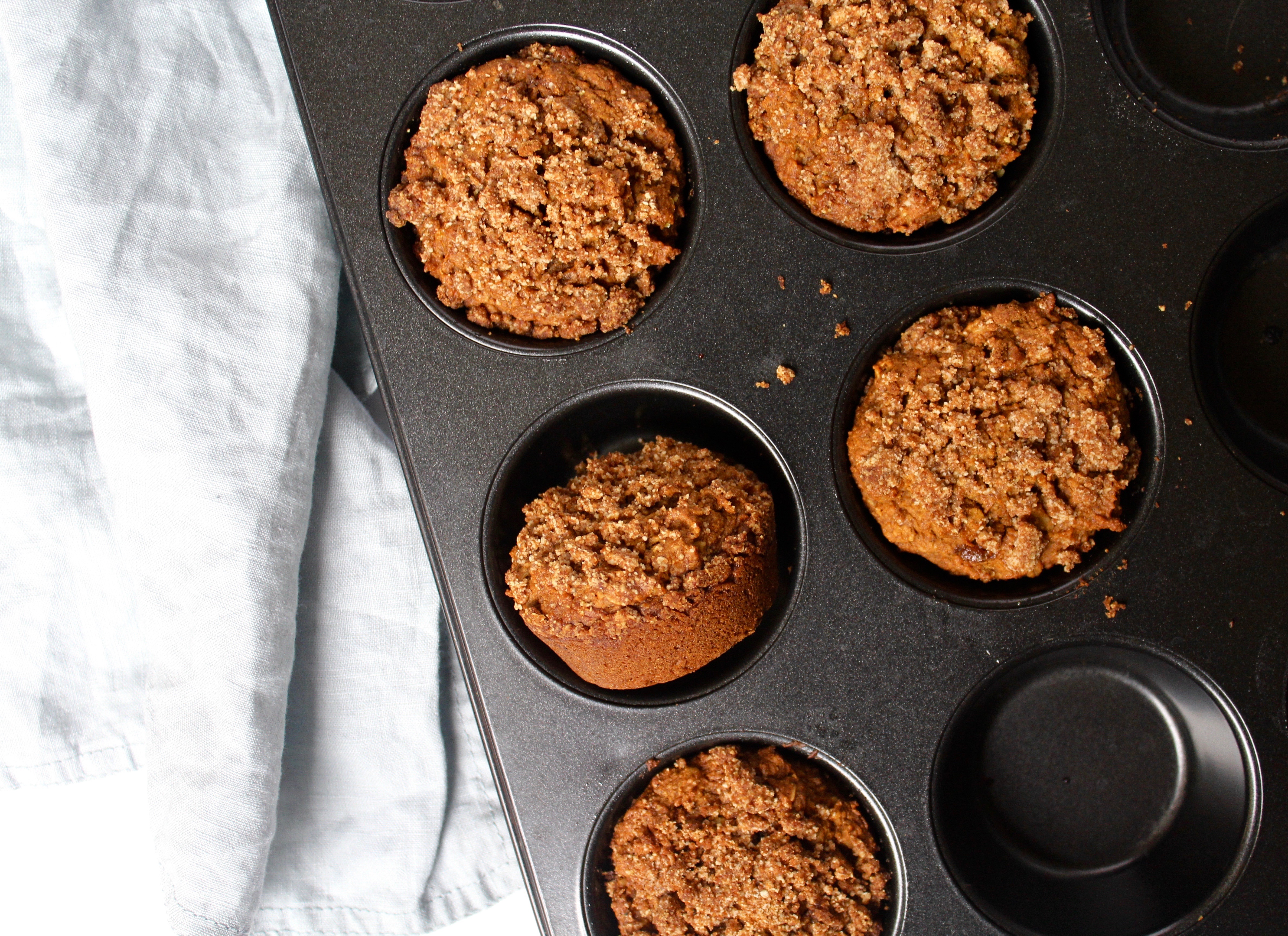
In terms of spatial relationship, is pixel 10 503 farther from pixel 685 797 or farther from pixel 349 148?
pixel 685 797

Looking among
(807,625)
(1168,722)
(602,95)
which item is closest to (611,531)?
(807,625)

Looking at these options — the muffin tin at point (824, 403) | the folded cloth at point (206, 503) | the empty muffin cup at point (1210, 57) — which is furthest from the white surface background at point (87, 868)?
the empty muffin cup at point (1210, 57)

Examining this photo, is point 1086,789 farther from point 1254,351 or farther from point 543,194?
point 543,194

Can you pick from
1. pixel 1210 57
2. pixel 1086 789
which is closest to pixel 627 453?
pixel 1086 789

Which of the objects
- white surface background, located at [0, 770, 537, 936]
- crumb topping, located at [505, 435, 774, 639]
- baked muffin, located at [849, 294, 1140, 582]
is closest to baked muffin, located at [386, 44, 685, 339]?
crumb topping, located at [505, 435, 774, 639]

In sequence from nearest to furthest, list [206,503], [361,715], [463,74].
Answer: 1. [463,74]
2. [206,503]
3. [361,715]

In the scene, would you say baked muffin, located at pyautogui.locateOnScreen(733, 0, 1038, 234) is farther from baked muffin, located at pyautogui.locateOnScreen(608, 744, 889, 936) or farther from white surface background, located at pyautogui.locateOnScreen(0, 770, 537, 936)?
white surface background, located at pyautogui.locateOnScreen(0, 770, 537, 936)
